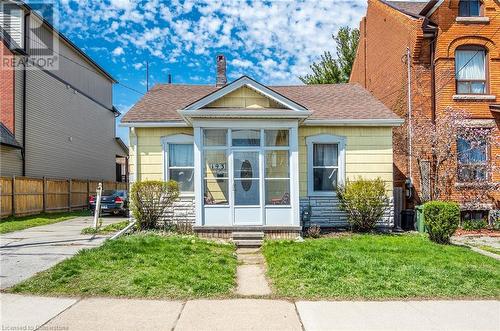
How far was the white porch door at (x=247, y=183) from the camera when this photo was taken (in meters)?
11.0

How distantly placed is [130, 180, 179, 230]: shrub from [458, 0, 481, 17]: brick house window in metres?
12.7

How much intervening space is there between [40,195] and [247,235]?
43.2ft

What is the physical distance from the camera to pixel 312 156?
1259 cm

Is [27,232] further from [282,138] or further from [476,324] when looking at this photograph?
[476,324]

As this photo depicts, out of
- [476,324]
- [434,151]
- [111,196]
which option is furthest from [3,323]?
[111,196]

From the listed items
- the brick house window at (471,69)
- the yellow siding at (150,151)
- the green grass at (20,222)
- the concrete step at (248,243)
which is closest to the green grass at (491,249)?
the concrete step at (248,243)

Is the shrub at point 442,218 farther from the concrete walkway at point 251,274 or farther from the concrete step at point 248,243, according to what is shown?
the concrete walkway at point 251,274

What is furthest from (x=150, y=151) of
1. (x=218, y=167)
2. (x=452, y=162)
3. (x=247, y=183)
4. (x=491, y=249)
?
(x=452, y=162)

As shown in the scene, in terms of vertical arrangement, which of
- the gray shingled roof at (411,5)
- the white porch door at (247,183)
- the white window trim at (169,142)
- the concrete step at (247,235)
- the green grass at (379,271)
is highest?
the gray shingled roof at (411,5)

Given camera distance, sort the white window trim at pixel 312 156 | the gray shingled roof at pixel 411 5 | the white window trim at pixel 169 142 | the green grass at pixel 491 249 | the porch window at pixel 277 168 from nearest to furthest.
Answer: the green grass at pixel 491 249 → the porch window at pixel 277 168 → the white window trim at pixel 169 142 → the white window trim at pixel 312 156 → the gray shingled roof at pixel 411 5

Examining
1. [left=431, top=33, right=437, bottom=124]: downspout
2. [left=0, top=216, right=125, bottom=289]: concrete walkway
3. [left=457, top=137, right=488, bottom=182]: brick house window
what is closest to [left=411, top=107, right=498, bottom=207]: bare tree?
[left=457, top=137, right=488, bottom=182]: brick house window

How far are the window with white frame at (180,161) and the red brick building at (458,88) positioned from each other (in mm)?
8078

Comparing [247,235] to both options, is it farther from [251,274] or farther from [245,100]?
[245,100]

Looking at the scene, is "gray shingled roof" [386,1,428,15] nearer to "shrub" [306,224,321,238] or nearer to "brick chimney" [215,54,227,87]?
"brick chimney" [215,54,227,87]
